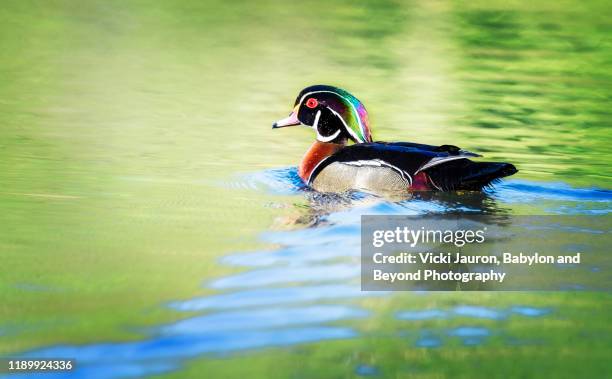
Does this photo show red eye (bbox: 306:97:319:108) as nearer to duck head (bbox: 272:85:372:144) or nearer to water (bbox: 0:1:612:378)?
duck head (bbox: 272:85:372:144)

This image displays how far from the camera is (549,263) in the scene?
26.3 ft

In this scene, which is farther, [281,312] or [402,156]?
[402,156]

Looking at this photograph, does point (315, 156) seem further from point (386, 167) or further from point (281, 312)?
point (281, 312)

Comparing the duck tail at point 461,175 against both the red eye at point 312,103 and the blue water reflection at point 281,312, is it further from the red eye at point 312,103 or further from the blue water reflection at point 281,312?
Answer: the red eye at point 312,103

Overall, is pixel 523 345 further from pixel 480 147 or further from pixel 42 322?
pixel 480 147

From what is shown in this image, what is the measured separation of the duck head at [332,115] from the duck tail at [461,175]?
134 cm

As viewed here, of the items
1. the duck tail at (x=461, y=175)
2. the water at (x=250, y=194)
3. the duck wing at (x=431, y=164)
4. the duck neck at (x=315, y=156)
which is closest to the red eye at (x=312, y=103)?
the duck neck at (x=315, y=156)

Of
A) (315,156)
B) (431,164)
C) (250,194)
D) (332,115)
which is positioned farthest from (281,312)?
(332,115)

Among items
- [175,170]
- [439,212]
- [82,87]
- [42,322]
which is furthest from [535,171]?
[82,87]

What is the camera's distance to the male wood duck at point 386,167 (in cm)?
1004

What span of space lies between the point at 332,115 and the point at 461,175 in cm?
185

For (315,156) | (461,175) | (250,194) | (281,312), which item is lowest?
(281,312)

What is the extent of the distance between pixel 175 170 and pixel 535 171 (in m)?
3.79

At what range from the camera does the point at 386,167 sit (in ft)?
33.9
